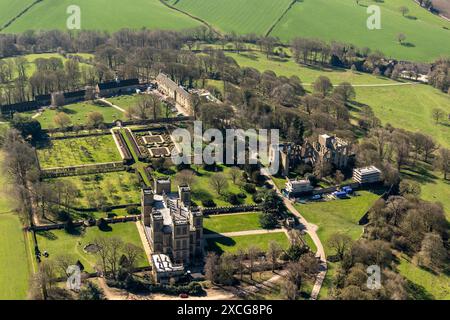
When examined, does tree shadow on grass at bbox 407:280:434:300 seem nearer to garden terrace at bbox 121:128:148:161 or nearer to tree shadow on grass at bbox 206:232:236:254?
tree shadow on grass at bbox 206:232:236:254

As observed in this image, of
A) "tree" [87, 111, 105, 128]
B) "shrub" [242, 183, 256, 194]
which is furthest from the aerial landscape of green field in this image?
"tree" [87, 111, 105, 128]

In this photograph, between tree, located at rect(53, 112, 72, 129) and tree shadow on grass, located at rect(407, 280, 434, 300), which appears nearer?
tree shadow on grass, located at rect(407, 280, 434, 300)

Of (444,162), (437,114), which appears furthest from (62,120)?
(437,114)

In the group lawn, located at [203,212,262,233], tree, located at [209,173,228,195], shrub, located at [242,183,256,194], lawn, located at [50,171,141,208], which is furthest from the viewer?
shrub, located at [242,183,256,194]

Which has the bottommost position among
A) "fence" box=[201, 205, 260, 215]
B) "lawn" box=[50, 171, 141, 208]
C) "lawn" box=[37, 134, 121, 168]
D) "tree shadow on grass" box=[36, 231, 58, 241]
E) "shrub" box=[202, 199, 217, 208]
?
"tree shadow on grass" box=[36, 231, 58, 241]

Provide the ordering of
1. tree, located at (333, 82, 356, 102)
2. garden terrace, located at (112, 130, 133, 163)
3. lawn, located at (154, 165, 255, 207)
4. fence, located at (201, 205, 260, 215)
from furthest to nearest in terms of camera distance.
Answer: tree, located at (333, 82, 356, 102) < garden terrace, located at (112, 130, 133, 163) < lawn, located at (154, 165, 255, 207) < fence, located at (201, 205, 260, 215)

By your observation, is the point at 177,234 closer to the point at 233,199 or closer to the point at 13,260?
the point at 233,199

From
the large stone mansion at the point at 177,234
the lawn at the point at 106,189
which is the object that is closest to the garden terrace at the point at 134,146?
the lawn at the point at 106,189
